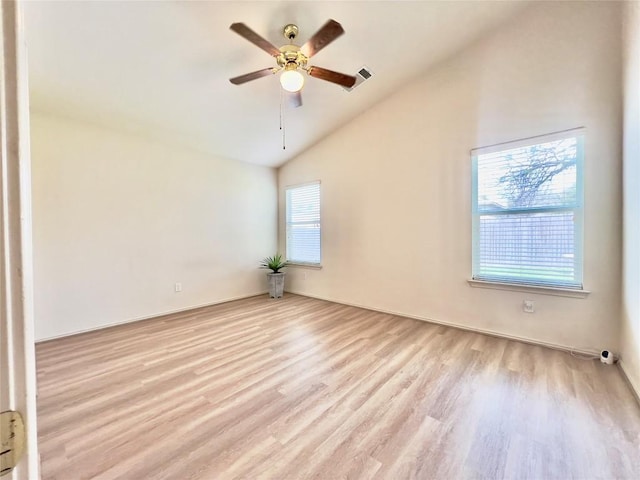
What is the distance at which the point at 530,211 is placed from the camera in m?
2.86

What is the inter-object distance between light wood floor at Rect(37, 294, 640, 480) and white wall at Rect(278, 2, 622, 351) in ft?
1.60

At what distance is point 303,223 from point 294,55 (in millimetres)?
3092

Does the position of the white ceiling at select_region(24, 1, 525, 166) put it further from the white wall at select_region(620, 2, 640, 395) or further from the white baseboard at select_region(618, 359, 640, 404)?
the white baseboard at select_region(618, 359, 640, 404)

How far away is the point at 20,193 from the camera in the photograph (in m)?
0.43

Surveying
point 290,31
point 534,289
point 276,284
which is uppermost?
point 290,31

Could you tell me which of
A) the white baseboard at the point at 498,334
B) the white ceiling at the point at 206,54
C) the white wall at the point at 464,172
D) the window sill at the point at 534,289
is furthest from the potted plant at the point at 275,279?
the window sill at the point at 534,289

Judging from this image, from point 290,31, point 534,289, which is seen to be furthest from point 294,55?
point 534,289

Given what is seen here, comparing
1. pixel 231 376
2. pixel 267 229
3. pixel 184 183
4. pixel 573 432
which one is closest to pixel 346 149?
pixel 267 229

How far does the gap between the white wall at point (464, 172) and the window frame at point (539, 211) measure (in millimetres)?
53

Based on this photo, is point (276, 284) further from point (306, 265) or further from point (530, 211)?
point (530, 211)

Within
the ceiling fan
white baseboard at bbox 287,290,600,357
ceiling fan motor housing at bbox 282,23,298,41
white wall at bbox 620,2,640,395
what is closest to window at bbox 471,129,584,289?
white wall at bbox 620,2,640,395

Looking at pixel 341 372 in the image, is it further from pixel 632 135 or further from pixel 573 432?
pixel 632 135

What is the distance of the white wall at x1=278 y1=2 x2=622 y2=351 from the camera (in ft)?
8.25

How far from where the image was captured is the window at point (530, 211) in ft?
8.73
